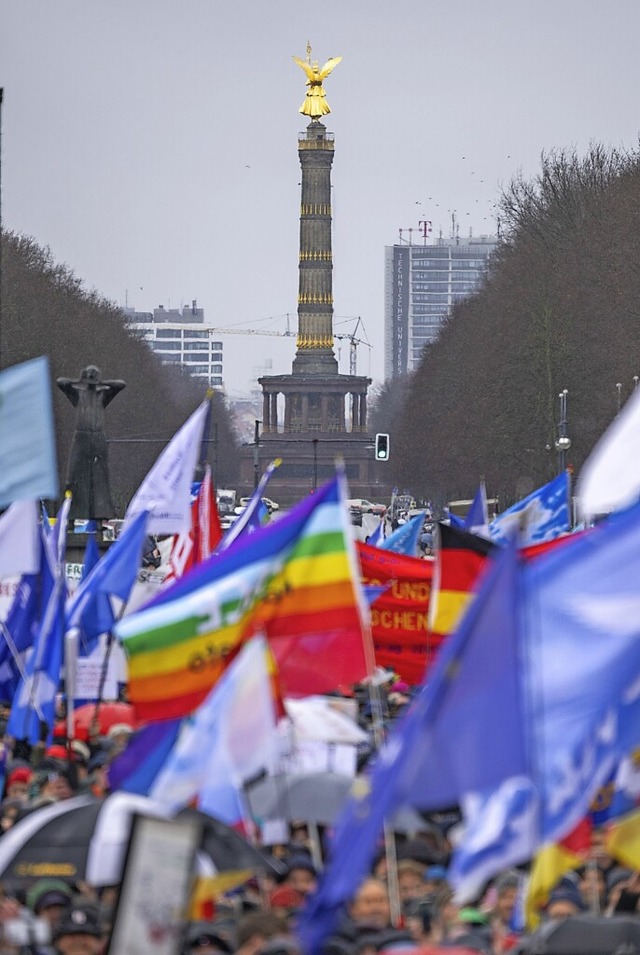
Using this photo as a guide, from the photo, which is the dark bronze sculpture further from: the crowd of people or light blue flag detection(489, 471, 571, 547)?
the crowd of people

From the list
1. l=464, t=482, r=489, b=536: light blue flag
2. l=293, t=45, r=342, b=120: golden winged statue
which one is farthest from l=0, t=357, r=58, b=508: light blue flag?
l=293, t=45, r=342, b=120: golden winged statue

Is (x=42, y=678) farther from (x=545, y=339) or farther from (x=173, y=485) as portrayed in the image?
(x=545, y=339)

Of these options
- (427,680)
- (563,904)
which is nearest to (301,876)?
(427,680)

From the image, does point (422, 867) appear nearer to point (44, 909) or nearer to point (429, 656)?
point (44, 909)

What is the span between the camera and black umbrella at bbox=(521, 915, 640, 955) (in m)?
9.39

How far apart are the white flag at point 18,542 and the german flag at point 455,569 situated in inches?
103

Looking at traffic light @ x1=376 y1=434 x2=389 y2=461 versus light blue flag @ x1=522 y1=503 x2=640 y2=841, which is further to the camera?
traffic light @ x1=376 y1=434 x2=389 y2=461

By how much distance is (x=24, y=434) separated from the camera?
13.5 meters

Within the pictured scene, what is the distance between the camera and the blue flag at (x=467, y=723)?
8203mm

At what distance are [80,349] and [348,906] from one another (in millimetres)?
67967

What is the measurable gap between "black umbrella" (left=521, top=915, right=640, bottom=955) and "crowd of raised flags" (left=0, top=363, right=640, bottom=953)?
0.30 meters

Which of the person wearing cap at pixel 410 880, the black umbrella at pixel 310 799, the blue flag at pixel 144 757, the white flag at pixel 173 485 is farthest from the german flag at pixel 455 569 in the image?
the blue flag at pixel 144 757

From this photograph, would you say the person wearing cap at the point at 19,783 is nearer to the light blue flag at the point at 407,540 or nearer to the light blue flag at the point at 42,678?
the light blue flag at the point at 42,678

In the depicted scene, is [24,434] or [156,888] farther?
[24,434]
